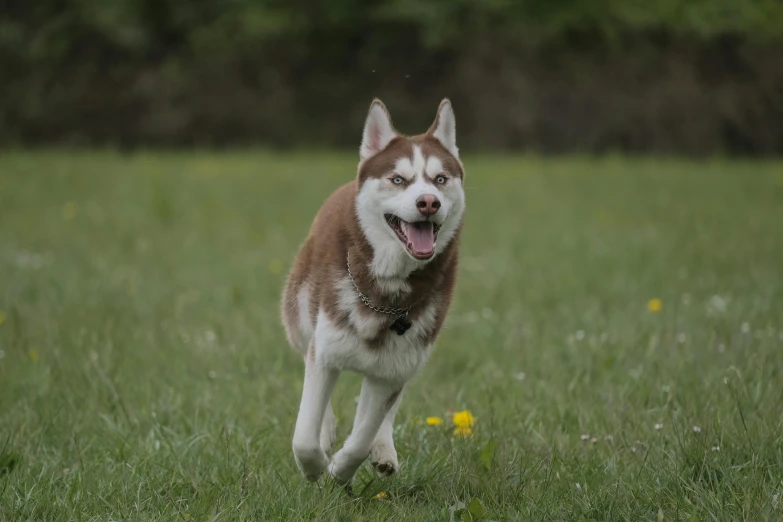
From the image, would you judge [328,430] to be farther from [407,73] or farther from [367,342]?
[407,73]

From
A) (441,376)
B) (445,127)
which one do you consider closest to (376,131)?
(445,127)

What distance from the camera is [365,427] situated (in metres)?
3.26

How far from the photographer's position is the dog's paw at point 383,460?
3.38 metres

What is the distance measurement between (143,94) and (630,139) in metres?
9.51

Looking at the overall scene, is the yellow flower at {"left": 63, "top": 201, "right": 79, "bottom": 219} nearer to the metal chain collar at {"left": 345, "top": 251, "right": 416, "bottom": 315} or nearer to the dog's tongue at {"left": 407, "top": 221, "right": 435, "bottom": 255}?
the metal chain collar at {"left": 345, "top": 251, "right": 416, "bottom": 315}

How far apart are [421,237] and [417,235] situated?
15 millimetres

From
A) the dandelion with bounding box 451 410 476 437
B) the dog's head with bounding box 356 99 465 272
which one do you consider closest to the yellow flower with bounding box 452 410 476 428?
the dandelion with bounding box 451 410 476 437

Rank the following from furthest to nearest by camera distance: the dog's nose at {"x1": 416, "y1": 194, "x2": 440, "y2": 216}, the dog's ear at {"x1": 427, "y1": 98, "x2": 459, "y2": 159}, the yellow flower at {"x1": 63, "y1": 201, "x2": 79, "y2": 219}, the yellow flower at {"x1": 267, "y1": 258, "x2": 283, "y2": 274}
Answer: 1. the yellow flower at {"x1": 63, "y1": 201, "x2": 79, "y2": 219}
2. the yellow flower at {"x1": 267, "y1": 258, "x2": 283, "y2": 274}
3. the dog's ear at {"x1": 427, "y1": 98, "x2": 459, "y2": 159}
4. the dog's nose at {"x1": 416, "y1": 194, "x2": 440, "y2": 216}

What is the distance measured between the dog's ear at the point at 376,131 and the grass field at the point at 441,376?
1126mm

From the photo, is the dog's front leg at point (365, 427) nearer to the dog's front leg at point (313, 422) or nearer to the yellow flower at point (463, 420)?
the dog's front leg at point (313, 422)

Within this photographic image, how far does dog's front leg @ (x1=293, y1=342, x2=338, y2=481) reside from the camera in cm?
326

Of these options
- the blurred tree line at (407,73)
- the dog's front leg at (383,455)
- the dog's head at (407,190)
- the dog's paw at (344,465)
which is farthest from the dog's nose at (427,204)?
the blurred tree line at (407,73)

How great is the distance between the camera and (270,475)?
11.1 ft

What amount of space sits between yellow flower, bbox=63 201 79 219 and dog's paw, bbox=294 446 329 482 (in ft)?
23.7
